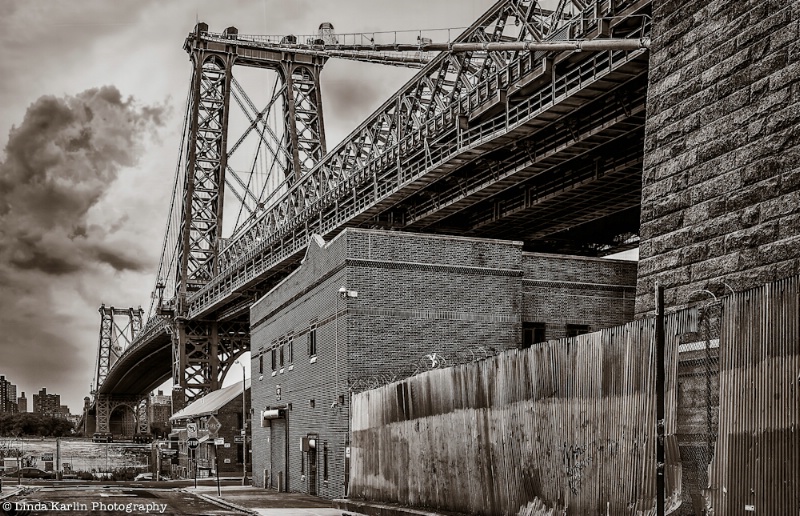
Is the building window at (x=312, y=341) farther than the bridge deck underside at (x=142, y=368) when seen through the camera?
No

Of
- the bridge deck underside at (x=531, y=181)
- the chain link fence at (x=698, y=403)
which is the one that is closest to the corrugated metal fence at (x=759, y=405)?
the chain link fence at (x=698, y=403)

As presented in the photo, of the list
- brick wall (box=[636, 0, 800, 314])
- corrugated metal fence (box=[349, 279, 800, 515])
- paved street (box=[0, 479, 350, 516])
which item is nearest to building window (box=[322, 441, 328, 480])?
paved street (box=[0, 479, 350, 516])

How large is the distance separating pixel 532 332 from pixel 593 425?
2032 cm

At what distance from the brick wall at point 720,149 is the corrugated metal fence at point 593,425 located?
0.99 metres

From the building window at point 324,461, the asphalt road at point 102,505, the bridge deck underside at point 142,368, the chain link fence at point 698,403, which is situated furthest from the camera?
the bridge deck underside at point 142,368

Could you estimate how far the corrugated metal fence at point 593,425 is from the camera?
9.15 m

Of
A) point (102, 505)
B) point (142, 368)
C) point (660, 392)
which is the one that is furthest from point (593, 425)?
point (142, 368)

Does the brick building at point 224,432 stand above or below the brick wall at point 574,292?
below

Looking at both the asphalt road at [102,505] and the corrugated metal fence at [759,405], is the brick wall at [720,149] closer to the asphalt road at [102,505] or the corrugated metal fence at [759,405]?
the corrugated metal fence at [759,405]

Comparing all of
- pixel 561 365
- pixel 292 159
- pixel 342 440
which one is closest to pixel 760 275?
pixel 561 365

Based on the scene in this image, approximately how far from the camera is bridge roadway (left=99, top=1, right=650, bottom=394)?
29.7 m

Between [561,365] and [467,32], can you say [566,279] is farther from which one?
[561,365]

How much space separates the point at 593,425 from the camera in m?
12.5

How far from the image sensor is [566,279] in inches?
1315
